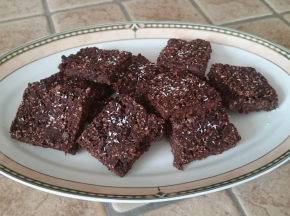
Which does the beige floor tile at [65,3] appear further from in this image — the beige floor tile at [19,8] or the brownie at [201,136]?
the brownie at [201,136]

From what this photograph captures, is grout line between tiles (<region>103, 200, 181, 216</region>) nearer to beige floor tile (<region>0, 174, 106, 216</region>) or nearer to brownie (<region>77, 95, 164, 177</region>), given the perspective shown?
beige floor tile (<region>0, 174, 106, 216</region>)

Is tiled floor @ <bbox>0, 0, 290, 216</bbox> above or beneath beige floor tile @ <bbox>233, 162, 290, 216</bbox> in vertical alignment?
above

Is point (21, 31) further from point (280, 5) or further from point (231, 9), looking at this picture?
point (280, 5)

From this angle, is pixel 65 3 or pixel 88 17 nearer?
pixel 88 17

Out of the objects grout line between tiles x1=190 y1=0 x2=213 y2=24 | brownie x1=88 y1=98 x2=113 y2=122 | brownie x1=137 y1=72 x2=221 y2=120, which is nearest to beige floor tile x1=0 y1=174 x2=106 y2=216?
brownie x1=88 y1=98 x2=113 y2=122

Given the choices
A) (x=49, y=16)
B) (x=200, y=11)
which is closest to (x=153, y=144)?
(x=200, y=11)

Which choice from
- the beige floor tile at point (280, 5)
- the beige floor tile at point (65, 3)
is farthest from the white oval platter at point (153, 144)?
the beige floor tile at point (280, 5)

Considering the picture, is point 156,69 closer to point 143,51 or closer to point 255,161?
point 143,51

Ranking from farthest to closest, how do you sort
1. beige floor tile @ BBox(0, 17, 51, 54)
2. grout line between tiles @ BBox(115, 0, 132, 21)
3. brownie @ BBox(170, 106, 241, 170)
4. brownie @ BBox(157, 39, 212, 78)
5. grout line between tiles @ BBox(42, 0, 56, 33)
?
grout line between tiles @ BBox(115, 0, 132, 21) → grout line between tiles @ BBox(42, 0, 56, 33) → beige floor tile @ BBox(0, 17, 51, 54) → brownie @ BBox(157, 39, 212, 78) → brownie @ BBox(170, 106, 241, 170)
